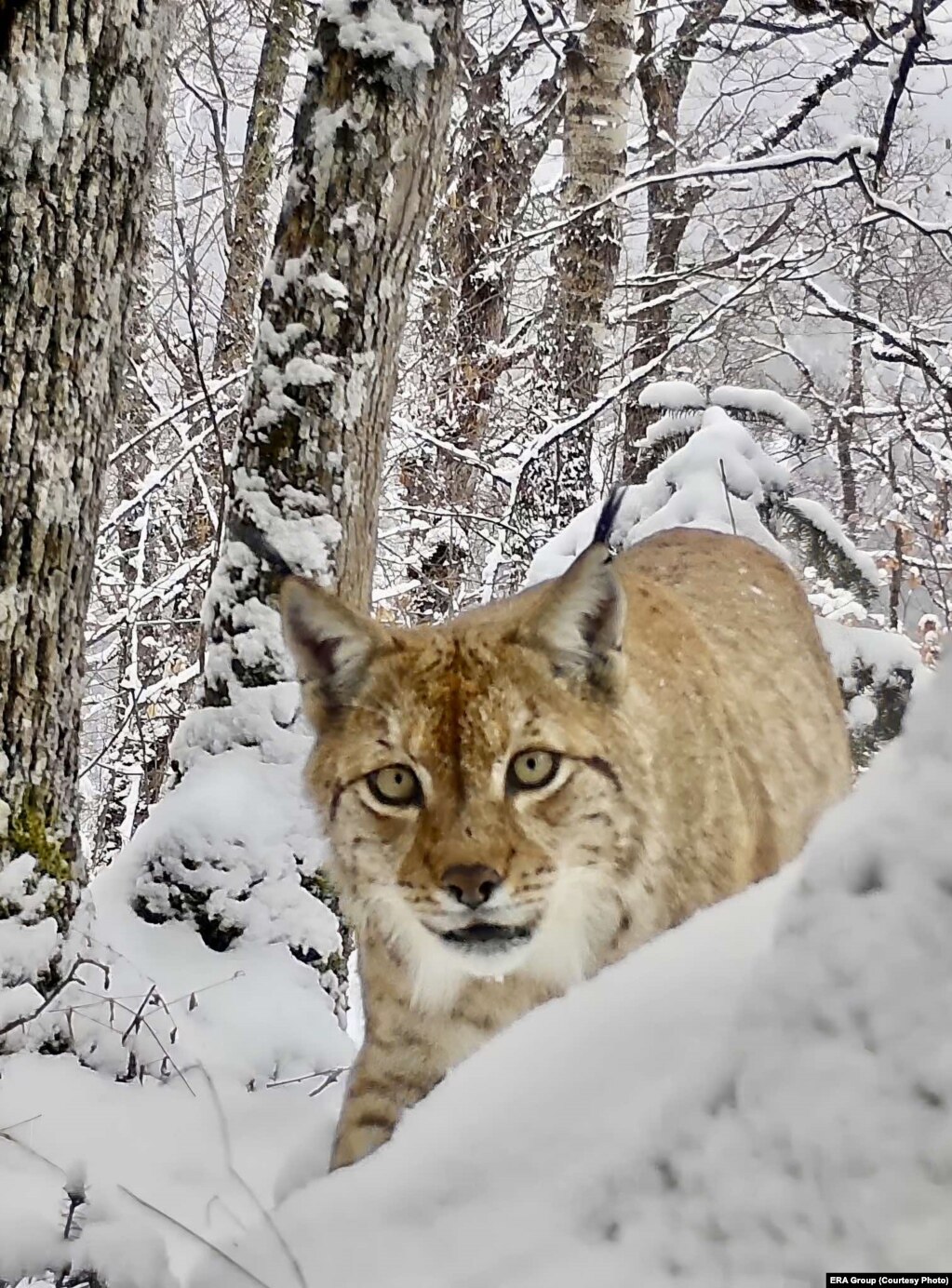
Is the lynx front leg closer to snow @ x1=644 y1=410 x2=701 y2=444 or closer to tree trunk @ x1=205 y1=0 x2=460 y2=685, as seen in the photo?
tree trunk @ x1=205 y1=0 x2=460 y2=685

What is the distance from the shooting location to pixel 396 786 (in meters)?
2.59

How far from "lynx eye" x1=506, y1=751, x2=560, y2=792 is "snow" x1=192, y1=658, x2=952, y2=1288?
137 cm

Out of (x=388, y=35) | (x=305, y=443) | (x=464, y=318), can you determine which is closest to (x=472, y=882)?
(x=305, y=443)

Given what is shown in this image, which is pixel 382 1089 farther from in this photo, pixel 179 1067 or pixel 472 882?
pixel 179 1067

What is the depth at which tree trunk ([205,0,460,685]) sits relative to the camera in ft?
13.4

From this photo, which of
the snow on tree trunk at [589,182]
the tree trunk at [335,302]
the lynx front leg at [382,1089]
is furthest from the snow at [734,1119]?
the snow on tree trunk at [589,182]

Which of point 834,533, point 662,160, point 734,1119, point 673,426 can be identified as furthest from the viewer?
point 662,160

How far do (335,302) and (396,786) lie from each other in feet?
7.23

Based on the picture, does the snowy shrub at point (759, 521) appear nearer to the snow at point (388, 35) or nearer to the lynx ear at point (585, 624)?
the snow at point (388, 35)

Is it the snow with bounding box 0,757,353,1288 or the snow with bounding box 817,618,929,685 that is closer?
the snow with bounding box 0,757,353,1288

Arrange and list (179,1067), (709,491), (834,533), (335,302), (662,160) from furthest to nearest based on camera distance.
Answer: (662,160) → (834,533) → (709,491) → (335,302) → (179,1067)

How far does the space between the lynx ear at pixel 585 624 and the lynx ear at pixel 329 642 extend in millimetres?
380

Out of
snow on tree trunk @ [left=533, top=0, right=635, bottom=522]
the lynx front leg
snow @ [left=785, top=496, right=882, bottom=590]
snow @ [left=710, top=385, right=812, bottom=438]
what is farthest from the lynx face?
snow on tree trunk @ [left=533, top=0, right=635, bottom=522]

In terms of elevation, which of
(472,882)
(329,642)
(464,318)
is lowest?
(472,882)
